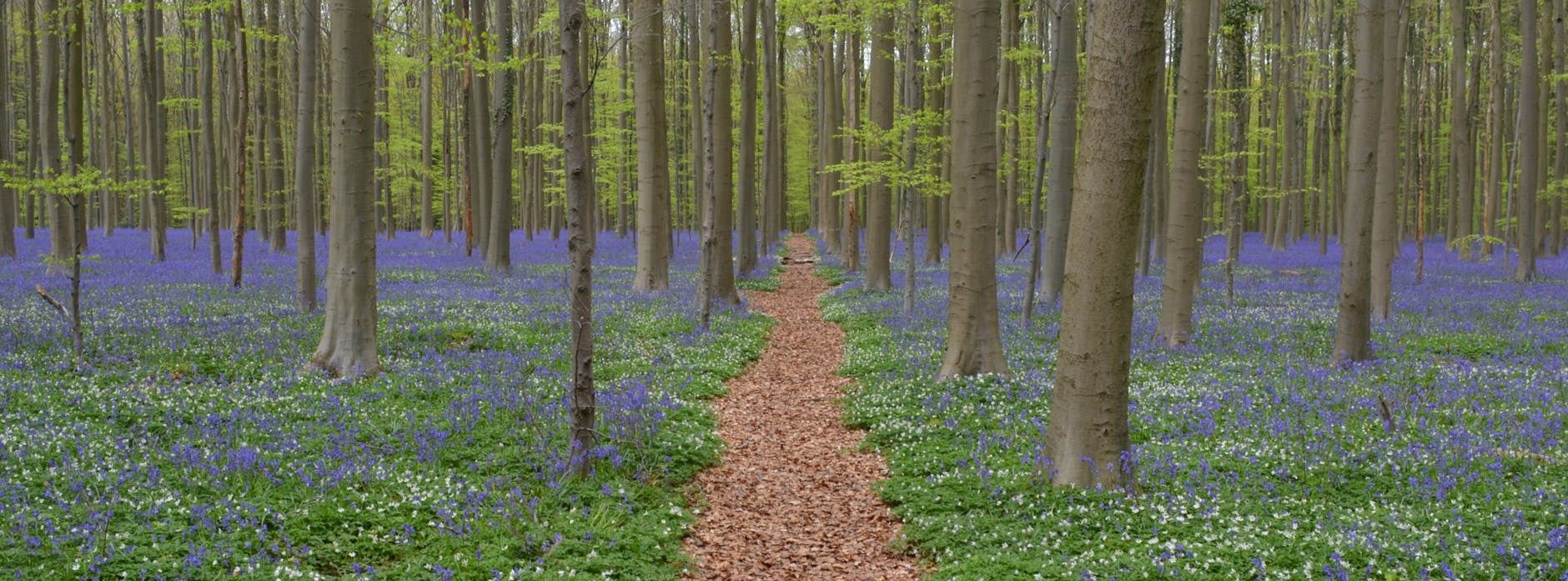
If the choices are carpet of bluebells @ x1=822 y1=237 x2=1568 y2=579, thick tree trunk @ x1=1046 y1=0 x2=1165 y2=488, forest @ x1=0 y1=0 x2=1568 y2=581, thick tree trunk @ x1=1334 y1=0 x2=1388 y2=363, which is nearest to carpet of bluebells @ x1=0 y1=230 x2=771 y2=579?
forest @ x1=0 y1=0 x2=1568 y2=581

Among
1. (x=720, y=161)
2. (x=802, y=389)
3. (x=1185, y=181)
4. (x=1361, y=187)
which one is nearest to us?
(x=1361, y=187)

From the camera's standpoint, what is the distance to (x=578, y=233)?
683cm

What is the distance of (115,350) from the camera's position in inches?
421

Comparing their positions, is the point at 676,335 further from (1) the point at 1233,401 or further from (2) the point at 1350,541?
(2) the point at 1350,541

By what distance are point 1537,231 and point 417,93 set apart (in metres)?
56.4

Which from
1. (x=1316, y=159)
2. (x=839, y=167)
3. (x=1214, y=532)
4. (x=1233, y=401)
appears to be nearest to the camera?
(x=1214, y=532)

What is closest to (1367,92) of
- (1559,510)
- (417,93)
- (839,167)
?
(1559,510)

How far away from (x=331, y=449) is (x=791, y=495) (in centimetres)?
389

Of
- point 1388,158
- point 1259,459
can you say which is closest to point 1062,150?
point 1388,158

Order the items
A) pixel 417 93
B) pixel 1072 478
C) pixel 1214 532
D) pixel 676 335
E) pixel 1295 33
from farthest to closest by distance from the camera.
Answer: pixel 417 93
pixel 1295 33
pixel 676 335
pixel 1072 478
pixel 1214 532

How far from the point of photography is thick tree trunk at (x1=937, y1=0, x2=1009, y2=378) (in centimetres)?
1066

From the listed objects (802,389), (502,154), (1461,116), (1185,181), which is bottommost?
(802,389)

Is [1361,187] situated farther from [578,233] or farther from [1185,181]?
[578,233]

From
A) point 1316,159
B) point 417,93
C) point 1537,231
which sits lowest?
point 1537,231
